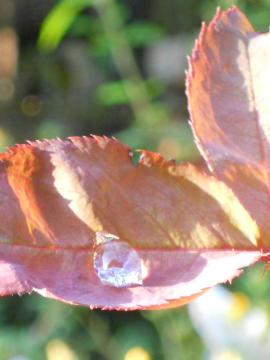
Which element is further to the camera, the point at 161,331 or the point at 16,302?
the point at 16,302

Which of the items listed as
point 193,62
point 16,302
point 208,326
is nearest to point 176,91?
point 16,302

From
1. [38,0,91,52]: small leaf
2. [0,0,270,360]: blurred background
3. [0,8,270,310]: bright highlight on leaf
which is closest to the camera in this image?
[0,8,270,310]: bright highlight on leaf

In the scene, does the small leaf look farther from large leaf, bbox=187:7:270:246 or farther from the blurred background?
large leaf, bbox=187:7:270:246

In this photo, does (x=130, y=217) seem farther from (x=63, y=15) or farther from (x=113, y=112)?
(x=113, y=112)

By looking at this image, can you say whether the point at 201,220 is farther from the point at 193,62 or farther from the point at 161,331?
the point at 161,331

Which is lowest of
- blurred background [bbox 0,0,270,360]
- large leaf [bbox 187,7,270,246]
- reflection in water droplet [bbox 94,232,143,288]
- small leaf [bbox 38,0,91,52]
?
blurred background [bbox 0,0,270,360]

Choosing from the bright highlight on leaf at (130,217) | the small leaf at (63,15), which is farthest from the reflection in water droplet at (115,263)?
the small leaf at (63,15)

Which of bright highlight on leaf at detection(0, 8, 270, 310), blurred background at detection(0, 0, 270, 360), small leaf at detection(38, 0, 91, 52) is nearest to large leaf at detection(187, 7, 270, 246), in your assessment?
bright highlight on leaf at detection(0, 8, 270, 310)

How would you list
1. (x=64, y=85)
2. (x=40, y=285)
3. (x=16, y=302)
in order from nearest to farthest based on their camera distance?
(x=40, y=285)
(x=16, y=302)
(x=64, y=85)

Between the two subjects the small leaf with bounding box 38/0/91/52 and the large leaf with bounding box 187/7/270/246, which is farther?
the small leaf with bounding box 38/0/91/52
